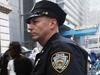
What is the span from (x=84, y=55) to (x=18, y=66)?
290 cm

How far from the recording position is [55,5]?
230 cm

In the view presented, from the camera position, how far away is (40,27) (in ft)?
7.48

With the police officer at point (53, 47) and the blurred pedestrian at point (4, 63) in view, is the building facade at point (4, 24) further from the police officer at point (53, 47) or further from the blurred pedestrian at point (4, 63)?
the police officer at point (53, 47)

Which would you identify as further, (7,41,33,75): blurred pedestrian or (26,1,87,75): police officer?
(7,41,33,75): blurred pedestrian

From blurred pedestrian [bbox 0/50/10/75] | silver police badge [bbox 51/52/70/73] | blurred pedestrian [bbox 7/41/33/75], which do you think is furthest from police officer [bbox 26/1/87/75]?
blurred pedestrian [bbox 0/50/10/75]

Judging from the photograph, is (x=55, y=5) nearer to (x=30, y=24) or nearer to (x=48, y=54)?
(x=30, y=24)

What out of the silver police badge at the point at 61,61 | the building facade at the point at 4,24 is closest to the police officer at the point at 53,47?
the silver police badge at the point at 61,61

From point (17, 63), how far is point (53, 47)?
3.01 m

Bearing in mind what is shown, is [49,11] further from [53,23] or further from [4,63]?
[4,63]

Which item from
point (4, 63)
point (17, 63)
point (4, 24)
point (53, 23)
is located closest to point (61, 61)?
point (53, 23)

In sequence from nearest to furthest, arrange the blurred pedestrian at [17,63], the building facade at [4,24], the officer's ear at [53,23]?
the officer's ear at [53,23], the blurred pedestrian at [17,63], the building facade at [4,24]

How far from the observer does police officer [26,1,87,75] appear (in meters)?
1.97

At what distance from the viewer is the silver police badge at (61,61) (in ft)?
6.43

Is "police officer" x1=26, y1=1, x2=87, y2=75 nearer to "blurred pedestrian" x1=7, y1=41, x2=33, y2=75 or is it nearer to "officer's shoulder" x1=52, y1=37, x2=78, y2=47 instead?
"officer's shoulder" x1=52, y1=37, x2=78, y2=47
